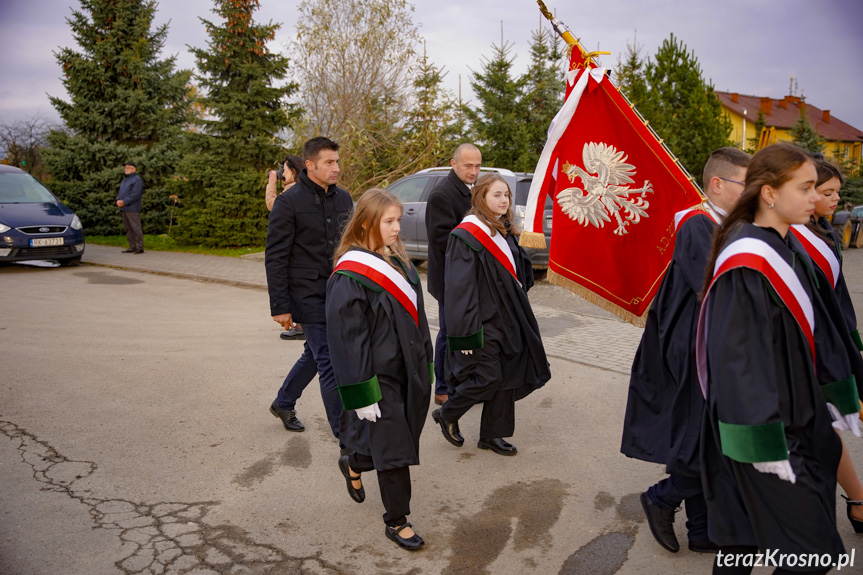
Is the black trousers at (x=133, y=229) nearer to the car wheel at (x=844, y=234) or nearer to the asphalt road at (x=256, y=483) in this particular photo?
the asphalt road at (x=256, y=483)

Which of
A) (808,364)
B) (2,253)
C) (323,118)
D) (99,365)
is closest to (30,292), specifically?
(2,253)

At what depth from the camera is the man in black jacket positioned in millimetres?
4801

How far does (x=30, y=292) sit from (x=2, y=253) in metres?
2.85

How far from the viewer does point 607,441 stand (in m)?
5.00

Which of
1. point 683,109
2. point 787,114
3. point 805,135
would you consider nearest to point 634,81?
point 683,109

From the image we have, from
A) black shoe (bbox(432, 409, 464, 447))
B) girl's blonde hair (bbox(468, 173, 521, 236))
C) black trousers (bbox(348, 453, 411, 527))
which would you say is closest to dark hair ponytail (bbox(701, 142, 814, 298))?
black trousers (bbox(348, 453, 411, 527))

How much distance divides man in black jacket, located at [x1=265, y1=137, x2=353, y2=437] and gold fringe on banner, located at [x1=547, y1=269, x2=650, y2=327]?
1559mm

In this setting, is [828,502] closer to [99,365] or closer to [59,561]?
[59,561]

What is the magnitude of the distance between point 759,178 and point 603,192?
6.84 feet

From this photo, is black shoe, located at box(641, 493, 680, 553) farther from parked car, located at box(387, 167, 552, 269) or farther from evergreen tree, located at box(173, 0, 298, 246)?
evergreen tree, located at box(173, 0, 298, 246)

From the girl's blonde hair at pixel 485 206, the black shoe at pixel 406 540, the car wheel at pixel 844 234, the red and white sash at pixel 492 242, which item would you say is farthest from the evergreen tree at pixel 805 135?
the black shoe at pixel 406 540

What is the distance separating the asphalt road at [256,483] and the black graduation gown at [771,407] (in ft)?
3.08

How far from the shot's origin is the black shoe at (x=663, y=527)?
345 cm

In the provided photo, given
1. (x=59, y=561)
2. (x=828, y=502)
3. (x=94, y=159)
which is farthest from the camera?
(x=94, y=159)
